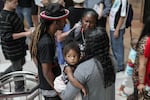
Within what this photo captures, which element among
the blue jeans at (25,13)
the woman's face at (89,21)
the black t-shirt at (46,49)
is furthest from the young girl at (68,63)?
the blue jeans at (25,13)

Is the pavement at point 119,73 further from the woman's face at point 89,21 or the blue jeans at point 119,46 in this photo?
the woman's face at point 89,21

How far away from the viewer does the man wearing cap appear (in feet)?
8.85

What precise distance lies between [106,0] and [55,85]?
2.30 meters

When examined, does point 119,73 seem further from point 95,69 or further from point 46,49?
point 95,69

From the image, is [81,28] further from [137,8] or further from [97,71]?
[137,8]

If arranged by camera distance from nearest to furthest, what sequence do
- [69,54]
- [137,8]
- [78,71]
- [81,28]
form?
[78,71]
[69,54]
[81,28]
[137,8]

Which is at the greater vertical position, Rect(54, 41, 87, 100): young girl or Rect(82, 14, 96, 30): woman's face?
Rect(82, 14, 96, 30): woman's face

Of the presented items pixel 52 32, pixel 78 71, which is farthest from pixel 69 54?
pixel 78 71

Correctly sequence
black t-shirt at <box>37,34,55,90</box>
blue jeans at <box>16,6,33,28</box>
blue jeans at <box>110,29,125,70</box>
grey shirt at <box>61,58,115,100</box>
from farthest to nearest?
blue jeans at <box>16,6,33,28</box>, blue jeans at <box>110,29,125,70</box>, black t-shirt at <box>37,34,55,90</box>, grey shirt at <box>61,58,115,100</box>

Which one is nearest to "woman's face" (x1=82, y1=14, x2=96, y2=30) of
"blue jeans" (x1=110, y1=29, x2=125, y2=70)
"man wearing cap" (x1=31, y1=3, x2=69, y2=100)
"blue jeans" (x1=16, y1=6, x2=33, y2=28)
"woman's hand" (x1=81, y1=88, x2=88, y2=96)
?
"man wearing cap" (x1=31, y1=3, x2=69, y2=100)

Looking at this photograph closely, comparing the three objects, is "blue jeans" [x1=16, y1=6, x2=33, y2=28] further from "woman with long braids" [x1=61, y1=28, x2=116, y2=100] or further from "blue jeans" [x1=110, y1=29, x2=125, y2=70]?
"woman with long braids" [x1=61, y1=28, x2=116, y2=100]

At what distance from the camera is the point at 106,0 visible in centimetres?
470

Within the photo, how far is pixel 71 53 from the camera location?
2.71 metres

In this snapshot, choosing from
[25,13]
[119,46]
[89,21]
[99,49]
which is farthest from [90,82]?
[25,13]
